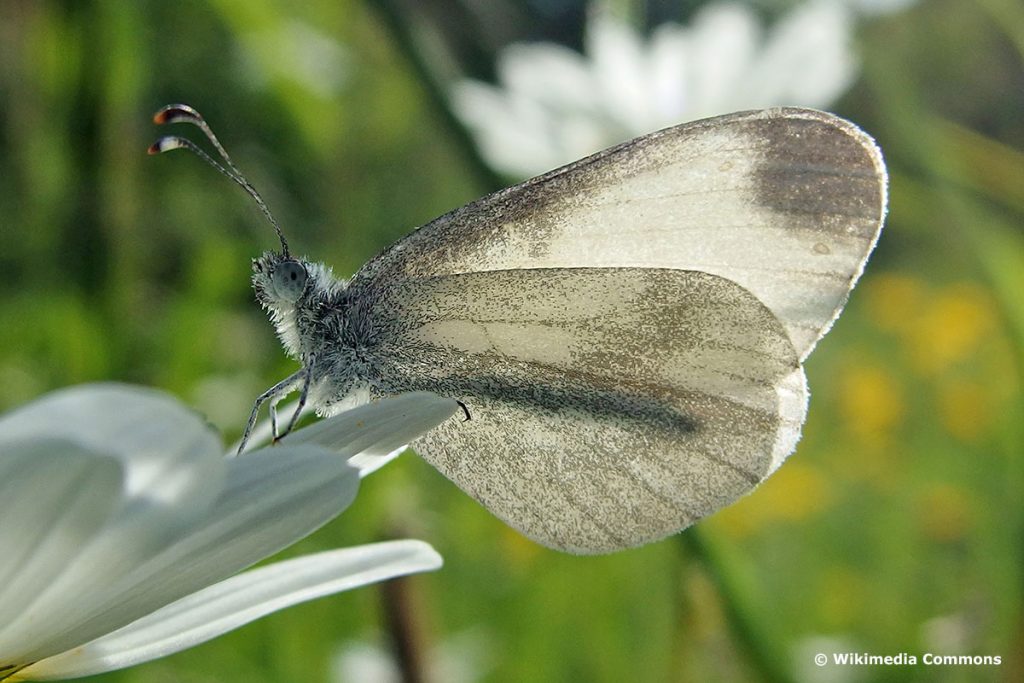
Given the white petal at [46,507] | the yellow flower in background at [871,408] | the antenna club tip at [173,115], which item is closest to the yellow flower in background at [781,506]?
the yellow flower in background at [871,408]

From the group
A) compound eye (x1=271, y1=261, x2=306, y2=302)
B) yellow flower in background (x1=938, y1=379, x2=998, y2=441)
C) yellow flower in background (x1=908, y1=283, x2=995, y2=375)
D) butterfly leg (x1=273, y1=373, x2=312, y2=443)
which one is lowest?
butterfly leg (x1=273, y1=373, x2=312, y2=443)

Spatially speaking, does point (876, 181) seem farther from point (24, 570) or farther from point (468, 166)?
point (24, 570)

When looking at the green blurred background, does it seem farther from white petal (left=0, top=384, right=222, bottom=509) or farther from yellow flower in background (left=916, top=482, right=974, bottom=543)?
white petal (left=0, top=384, right=222, bottom=509)

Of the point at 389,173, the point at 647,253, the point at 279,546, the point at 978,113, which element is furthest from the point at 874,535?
the point at 978,113

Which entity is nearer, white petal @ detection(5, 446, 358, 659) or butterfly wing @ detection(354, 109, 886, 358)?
white petal @ detection(5, 446, 358, 659)

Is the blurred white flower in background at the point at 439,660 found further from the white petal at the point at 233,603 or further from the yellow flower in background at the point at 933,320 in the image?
the yellow flower in background at the point at 933,320

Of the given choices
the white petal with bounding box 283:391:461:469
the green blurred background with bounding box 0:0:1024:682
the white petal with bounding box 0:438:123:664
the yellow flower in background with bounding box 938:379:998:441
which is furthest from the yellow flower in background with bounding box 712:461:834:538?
the white petal with bounding box 0:438:123:664
